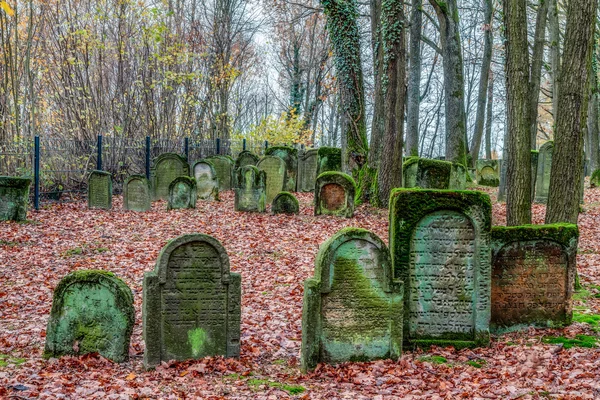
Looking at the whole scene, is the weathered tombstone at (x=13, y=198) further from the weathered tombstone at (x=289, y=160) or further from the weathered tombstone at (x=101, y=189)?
the weathered tombstone at (x=289, y=160)

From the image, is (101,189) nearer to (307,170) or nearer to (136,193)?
(136,193)

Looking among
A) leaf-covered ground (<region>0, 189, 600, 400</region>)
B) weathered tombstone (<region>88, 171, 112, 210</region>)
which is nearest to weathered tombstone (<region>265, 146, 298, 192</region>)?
weathered tombstone (<region>88, 171, 112, 210</region>)

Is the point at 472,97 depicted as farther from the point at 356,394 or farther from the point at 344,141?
the point at 356,394

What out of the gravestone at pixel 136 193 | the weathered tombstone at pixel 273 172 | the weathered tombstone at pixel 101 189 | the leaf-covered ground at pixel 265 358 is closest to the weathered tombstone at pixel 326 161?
the weathered tombstone at pixel 273 172

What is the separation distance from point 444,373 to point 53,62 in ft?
63.6

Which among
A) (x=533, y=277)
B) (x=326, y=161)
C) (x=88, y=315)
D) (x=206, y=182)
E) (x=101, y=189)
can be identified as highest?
(x=326, y=161)

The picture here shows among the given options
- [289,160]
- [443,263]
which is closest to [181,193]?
[289,160]

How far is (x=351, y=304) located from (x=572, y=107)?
16.0 feet

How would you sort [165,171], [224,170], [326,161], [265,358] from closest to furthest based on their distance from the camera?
[265,358]
[165,171]
[326,161]
[224,170]

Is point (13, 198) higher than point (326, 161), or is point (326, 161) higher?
point (326, 161)

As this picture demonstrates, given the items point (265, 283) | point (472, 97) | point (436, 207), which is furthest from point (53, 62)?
point (472, 97)

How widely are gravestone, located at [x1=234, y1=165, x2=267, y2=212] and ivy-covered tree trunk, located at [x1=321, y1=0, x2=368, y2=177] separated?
2.72 metres

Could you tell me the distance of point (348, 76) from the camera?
17.2 meters

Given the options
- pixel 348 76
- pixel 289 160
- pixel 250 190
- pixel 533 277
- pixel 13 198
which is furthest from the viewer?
pixel 289 160
